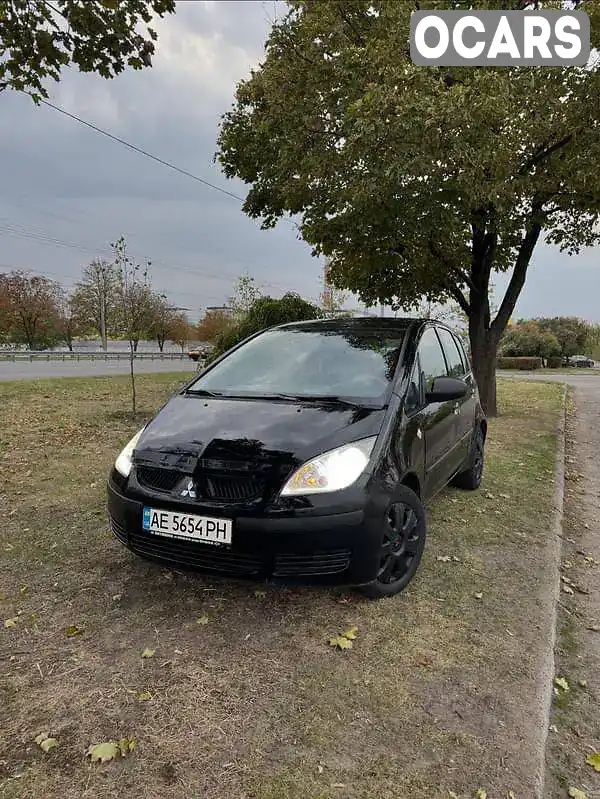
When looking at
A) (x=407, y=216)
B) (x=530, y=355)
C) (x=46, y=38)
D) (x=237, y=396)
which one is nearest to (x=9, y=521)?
(x=237, y=396)

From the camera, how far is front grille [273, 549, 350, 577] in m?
2.74

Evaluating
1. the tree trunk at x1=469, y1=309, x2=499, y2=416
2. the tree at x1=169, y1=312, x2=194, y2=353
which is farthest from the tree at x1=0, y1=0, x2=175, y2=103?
the tree at x1=169, y1=312, x2=194, y2=353

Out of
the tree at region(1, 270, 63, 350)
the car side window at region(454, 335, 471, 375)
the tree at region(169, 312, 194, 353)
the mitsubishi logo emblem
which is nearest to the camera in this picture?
the mitsubishi logo emblem

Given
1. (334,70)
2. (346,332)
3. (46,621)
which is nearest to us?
(46,621)

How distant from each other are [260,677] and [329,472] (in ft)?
3.28

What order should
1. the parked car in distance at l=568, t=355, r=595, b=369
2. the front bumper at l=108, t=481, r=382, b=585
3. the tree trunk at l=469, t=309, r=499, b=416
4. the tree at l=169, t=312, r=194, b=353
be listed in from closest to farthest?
the front bumper at l=108, t=481, r=382, b=585
the tree trunk at l=469, t=309, r=499, b=416
the parked car in distance at l=568, t=355, r=595, b=369
the tree at l=169, t=312, r=194, b=353

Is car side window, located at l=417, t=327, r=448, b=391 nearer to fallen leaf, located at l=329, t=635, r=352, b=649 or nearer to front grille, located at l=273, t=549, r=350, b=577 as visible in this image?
front grille, located at l=273, t=549, r=350, b=577

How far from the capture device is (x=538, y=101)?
24.5 ft

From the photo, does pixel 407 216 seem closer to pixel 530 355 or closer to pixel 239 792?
pixel 239 792

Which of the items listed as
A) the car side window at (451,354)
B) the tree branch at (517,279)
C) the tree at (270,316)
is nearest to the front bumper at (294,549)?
the car side window at (451,354)

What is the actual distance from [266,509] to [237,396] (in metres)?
1.09

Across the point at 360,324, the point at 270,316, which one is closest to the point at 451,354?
the point at 360,324

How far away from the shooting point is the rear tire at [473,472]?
5.43 m

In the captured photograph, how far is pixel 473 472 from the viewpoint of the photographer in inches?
218
